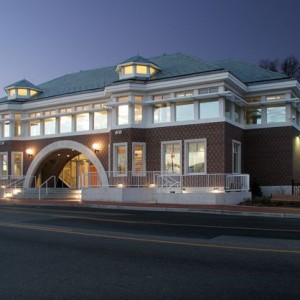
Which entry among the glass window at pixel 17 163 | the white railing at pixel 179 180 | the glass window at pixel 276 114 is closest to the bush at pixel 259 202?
the white railing at pixel 179 180

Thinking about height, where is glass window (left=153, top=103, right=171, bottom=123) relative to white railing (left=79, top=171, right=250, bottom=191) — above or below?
above

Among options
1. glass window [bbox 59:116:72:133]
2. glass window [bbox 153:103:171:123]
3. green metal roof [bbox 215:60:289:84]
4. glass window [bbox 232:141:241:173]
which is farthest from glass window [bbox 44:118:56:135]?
glass window [bbox 232:141:241:173]

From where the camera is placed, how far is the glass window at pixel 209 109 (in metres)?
26.9

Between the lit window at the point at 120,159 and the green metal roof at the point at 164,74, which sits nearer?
the lit window at the point at 120,159

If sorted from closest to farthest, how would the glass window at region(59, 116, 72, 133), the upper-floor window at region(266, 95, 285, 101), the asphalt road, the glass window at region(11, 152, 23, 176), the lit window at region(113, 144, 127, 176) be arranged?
→ the asphalt road → the upper-floor window at region(266, 95, 285, 101) → the lit window at region(113, 144, 127, 176) → the glass window at region(59, 116, 72, 133) → the glass window at region(11, 152, 23, 176)

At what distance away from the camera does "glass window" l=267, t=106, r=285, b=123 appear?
2892 centimetres

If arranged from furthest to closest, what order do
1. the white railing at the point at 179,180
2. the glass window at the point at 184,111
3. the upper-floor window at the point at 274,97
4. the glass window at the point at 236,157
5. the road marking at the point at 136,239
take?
the upper-floor window at the point at 274,97 < the glass window at the point at 236,157 < the glass window at the point at 184,111 < the white railing at the point at 179,180 < the road marking at the point at 136,239

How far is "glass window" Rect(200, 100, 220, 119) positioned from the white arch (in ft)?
26.3

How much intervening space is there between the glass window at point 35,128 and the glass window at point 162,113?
10.7 meters

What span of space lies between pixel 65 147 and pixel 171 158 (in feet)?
29.2

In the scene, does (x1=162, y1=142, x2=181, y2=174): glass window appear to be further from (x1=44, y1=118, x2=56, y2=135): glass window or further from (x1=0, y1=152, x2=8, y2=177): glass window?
(x1=0, y1=152, x2=8, y2=177): glass window

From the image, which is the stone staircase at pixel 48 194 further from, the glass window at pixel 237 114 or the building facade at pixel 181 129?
the glass window at pixel 237 114

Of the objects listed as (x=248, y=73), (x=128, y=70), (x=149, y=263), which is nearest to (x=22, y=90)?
(x=128, y=70)

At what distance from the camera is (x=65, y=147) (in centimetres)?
3347
